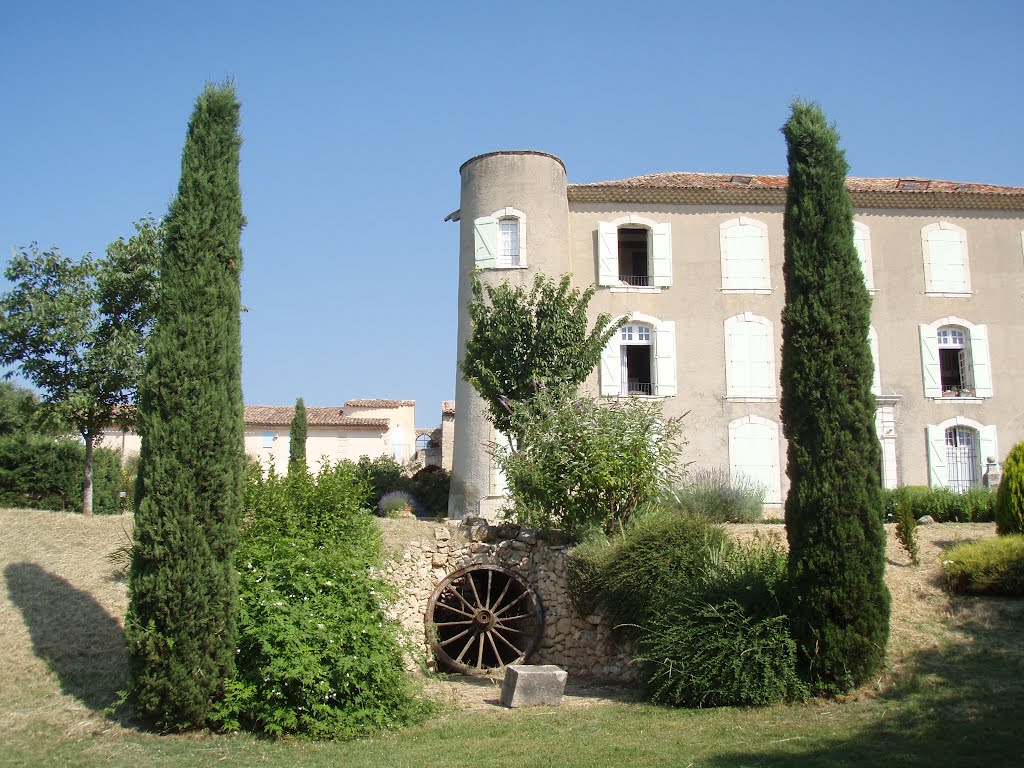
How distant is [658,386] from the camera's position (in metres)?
19.6

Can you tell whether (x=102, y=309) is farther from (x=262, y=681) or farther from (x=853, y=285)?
(x=853, y=285)

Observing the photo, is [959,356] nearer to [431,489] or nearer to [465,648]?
[431,489]

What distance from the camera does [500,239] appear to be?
19.5 m

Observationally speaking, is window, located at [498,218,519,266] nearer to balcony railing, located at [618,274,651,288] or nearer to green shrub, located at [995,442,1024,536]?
balcony railing, located at [618,274,651,288]

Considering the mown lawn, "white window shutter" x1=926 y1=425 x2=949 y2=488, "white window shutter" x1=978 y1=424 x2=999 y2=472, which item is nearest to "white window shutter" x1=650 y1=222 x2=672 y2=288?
"white window shutter" x1=926 y1=425 x2=949 y2=488

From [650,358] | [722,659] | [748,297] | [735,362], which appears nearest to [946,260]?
[748,297]

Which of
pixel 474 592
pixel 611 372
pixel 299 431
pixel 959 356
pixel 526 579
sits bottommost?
pixel 474 592

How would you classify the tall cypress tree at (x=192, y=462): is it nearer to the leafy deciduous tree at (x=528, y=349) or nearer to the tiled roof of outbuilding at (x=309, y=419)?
the leafy deciduous tree at (x=528, y=349)

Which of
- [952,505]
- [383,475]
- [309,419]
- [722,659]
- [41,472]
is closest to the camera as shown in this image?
[722,659]

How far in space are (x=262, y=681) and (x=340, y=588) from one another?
1066mm

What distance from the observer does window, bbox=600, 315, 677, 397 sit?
64.0 ft

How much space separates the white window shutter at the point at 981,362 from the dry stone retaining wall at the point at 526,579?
1352 cm

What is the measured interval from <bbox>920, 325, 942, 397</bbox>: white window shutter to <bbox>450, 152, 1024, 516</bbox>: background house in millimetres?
47

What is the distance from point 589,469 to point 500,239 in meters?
9.37
